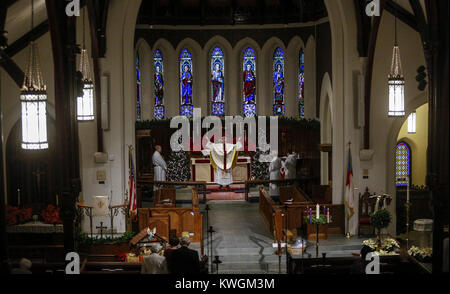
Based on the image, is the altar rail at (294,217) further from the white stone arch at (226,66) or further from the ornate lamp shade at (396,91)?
the white stone arch at (226,66)

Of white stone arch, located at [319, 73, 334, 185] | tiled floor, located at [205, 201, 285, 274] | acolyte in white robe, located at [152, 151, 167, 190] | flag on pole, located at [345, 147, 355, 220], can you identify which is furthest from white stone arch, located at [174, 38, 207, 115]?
flag on pole, located at [345, 147, 355, 220]

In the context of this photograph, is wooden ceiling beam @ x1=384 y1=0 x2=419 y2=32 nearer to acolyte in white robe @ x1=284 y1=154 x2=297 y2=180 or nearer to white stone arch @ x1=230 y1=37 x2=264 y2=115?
acolyte in white robe @ x1=284 y1=154 x2=297 y2=180

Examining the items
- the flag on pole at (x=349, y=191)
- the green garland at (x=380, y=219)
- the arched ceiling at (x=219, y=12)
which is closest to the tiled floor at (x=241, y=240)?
the flag on pole at (x=349, y=191)

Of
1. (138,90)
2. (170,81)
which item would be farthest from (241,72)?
(138,90)

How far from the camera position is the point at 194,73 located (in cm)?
2536

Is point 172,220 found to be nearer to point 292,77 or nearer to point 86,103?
point 86,103

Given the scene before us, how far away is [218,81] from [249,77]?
4.42 ft

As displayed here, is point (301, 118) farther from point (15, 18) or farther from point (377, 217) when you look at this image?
point (15, 18)

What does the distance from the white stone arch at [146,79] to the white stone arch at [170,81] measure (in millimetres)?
263

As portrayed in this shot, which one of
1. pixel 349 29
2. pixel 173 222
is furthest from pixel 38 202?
pixel 349 29

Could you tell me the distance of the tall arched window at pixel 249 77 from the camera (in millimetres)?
25359

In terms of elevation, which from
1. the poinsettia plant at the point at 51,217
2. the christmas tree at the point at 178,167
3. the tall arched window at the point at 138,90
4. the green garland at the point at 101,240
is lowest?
the green garland at the point at 101,240

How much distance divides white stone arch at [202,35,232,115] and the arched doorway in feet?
31.4

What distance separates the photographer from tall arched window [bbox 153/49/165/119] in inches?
984
